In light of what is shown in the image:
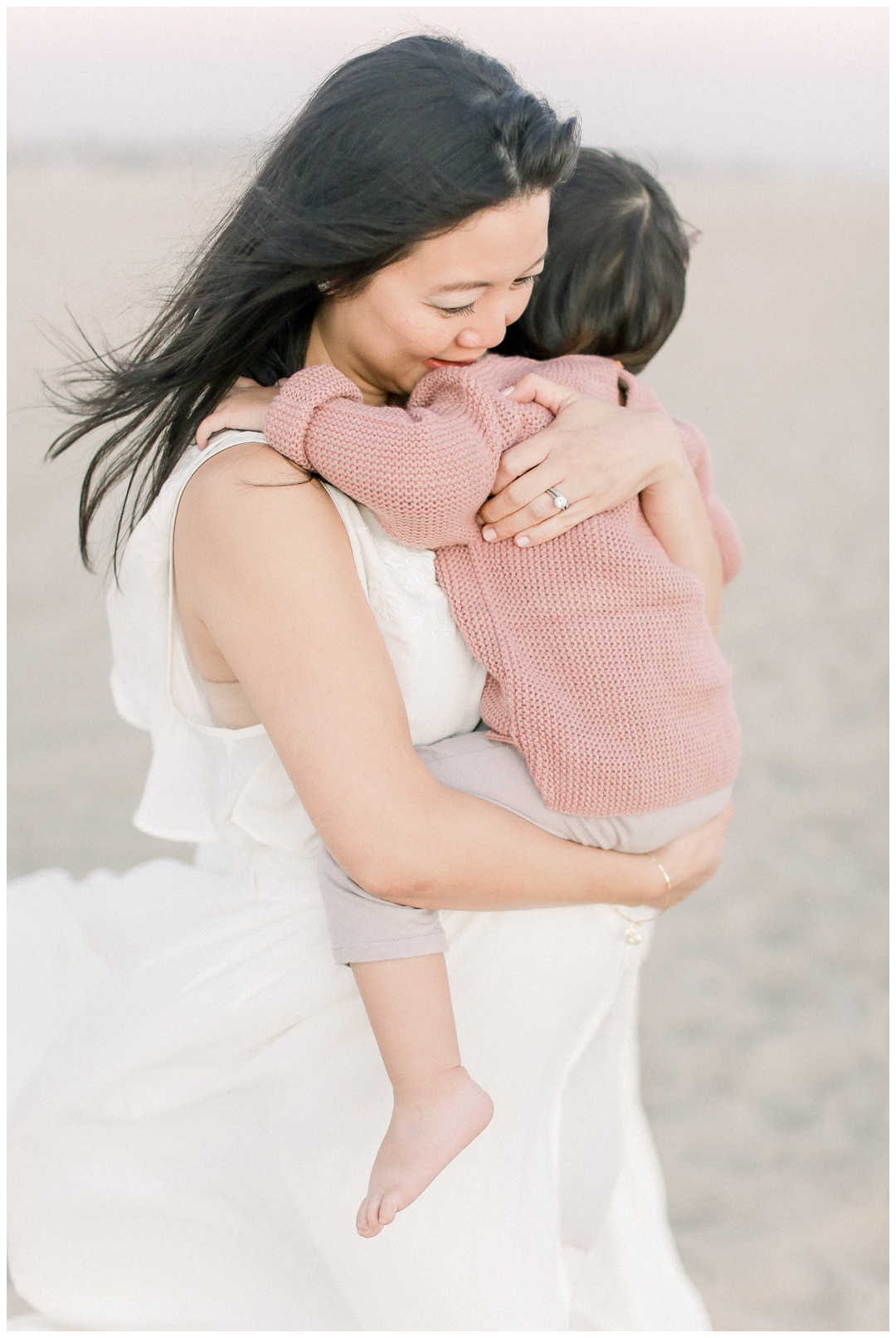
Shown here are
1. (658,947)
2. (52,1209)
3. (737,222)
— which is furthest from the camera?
(737,222)

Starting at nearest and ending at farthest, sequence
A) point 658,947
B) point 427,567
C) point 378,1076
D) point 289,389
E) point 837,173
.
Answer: point 289,389 → point 427,567 → point 378,1076 → point 658,947 → point 837,173

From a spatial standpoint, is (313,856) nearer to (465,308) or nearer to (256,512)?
(256,512)

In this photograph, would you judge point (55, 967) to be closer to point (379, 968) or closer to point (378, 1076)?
point (378, 1076)

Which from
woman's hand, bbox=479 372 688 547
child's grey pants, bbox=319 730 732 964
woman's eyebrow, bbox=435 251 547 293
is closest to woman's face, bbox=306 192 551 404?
woman's eyebrow, bbox=435 251 547 293

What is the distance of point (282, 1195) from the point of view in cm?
173

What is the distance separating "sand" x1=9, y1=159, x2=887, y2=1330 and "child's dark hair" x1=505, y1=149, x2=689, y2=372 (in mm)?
555

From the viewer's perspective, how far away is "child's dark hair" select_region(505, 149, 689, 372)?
192 cm

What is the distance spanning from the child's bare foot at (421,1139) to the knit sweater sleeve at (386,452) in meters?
0.71

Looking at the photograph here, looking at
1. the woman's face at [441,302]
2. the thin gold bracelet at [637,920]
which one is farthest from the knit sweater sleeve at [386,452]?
the thin gold bracelet at [637,920]

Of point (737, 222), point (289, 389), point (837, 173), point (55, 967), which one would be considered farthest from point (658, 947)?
point (837, 173)

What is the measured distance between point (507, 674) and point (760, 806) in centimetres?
339

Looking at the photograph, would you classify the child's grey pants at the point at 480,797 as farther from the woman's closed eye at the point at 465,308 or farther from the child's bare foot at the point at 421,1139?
the woman's closed eye at the point at 465,308

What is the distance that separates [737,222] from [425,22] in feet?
71.7

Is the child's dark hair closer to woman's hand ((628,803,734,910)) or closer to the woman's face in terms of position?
the woman's face
